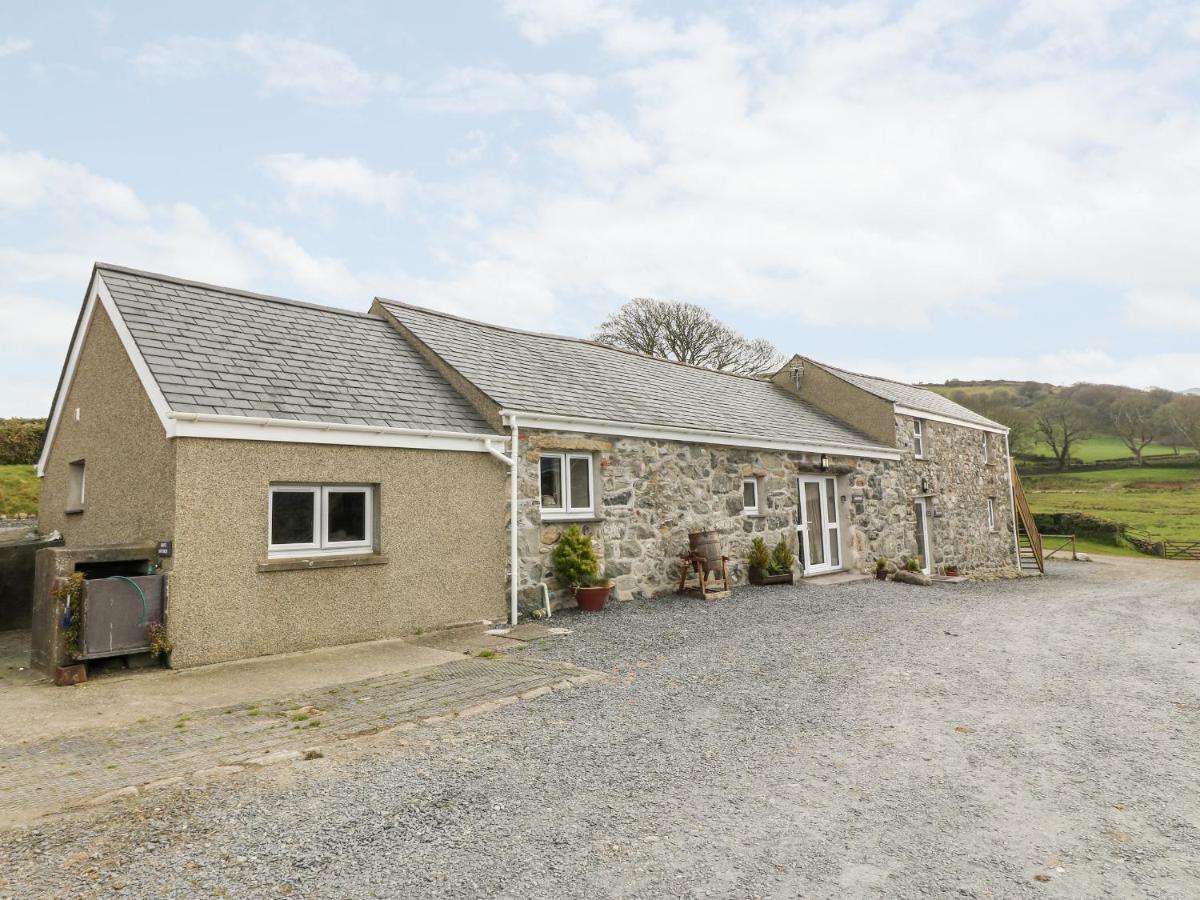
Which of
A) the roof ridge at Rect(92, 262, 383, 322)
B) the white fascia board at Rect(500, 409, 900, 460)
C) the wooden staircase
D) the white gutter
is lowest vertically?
the wooden staircase

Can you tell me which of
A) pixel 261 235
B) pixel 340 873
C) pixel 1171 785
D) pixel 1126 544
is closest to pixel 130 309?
pixel 261 235

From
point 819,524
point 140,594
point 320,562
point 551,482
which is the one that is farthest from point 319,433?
point 819,524

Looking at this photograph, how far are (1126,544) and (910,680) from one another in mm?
36396

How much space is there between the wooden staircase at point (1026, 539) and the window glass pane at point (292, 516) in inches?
981

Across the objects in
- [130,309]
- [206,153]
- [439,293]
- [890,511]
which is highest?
[439,293]

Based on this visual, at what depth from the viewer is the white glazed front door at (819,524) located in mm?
15453

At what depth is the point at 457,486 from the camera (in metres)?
9.40

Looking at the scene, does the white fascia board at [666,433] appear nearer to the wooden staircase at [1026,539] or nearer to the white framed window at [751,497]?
the white framed window at [751,497]

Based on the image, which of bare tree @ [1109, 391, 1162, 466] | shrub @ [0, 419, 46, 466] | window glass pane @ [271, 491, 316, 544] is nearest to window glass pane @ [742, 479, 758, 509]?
window glass pane @ [271, 491, 316, 544]

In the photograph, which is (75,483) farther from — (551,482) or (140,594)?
(551,482)

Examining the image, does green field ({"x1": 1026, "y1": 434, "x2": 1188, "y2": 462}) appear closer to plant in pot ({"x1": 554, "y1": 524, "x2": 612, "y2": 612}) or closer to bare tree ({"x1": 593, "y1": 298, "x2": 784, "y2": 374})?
bare tree ({"x1": 593, "y1": 298, "x2": 784, "y2": 374})

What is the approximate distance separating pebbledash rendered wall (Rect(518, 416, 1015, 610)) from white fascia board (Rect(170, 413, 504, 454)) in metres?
1.21

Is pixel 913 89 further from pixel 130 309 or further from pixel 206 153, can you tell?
pixel 130 309

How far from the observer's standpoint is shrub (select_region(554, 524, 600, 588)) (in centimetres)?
1045
